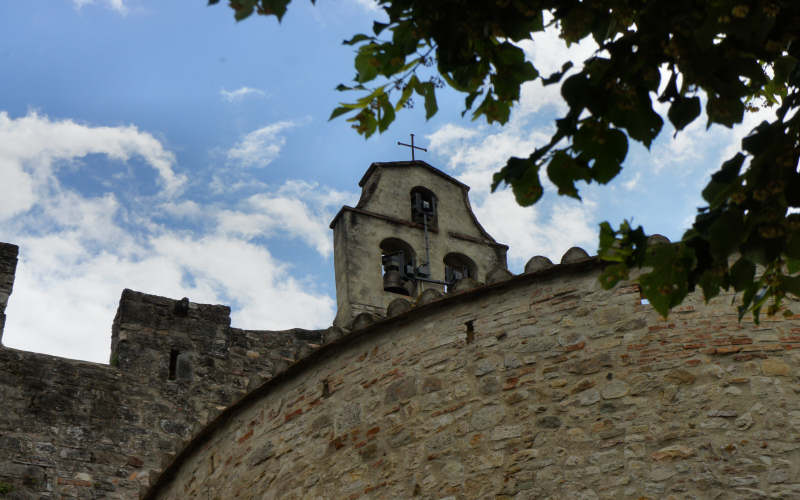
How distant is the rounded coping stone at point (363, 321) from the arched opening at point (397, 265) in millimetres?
2275

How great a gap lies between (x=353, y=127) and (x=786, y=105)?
1537mm

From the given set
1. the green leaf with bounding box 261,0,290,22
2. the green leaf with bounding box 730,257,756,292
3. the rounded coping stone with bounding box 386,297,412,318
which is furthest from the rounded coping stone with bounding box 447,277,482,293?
Result: the green leaf with bounding box 261,0,290,22

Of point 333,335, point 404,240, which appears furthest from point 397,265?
point 333,335

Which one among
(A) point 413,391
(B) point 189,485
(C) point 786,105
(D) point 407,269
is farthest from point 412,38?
(D) point 407,269

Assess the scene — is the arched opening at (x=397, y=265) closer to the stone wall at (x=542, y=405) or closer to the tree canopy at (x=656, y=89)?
the stone wall at (x=542, y=405)

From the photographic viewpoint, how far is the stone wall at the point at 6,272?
11898mm

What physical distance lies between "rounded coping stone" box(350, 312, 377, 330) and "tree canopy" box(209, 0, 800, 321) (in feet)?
13.4

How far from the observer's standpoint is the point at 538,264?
7.16 metres

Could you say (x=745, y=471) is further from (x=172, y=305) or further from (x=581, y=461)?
(x=172, y=305)

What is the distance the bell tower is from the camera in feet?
32.7

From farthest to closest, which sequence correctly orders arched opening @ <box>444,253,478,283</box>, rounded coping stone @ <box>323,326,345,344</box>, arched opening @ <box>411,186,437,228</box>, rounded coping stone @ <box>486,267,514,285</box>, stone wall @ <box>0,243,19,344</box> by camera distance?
stone wall @ <box>0,243,19,344</box>, arched opening @ <box>411,186,437,228</box>, arched opening @ <box>444,253,478,283</box>, rounded coping stone @ <box>323,326,345,344</box>, rounded coping stone @ <box>486,267,514,285</box>

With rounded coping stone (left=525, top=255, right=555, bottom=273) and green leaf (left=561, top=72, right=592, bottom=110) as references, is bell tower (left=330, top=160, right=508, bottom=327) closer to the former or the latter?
rounded coping stone (left=525, top=255, right=555, bottom=273)

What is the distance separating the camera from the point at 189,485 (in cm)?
859

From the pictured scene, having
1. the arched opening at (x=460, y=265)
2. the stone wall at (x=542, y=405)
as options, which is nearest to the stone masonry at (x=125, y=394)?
the arched opening at (x=460, y=265)
